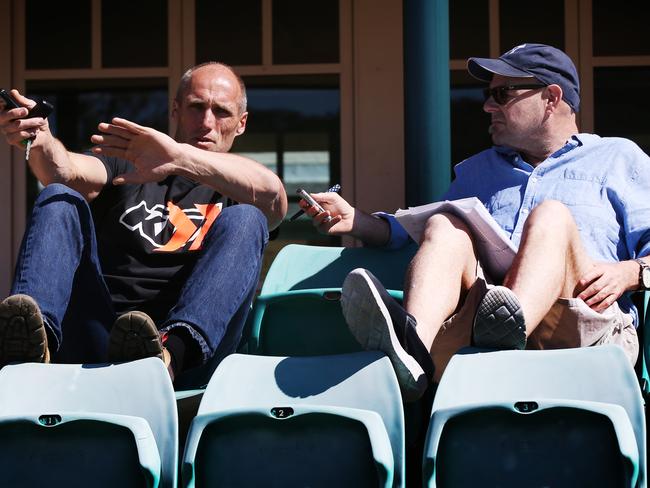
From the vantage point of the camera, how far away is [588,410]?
205cm

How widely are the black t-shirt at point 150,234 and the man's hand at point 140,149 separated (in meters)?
0.30

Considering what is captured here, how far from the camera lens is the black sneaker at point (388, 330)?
2320 mm

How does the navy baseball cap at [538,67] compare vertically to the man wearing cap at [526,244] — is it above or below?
above

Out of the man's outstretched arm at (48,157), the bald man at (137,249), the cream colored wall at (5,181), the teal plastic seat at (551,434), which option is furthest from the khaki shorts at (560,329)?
the cream colored wall at (5,181)

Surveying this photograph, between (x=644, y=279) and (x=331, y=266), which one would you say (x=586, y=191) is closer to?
(x=644, y=279)

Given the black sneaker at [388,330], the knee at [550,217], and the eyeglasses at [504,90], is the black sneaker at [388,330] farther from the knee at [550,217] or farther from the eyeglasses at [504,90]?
the eyeglasses at [504,90]

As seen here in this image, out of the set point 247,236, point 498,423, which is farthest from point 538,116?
point 498,423

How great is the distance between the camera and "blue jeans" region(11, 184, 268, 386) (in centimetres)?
254

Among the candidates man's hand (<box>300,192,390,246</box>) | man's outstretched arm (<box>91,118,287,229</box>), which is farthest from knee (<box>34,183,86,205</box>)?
man's hand (<box>300,192,390,246</box>)

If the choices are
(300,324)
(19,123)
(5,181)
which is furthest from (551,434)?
(5,181)

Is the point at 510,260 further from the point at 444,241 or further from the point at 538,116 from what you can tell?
the point at 538,116

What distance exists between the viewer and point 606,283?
2.75 m

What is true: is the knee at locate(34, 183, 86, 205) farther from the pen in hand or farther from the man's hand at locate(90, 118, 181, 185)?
the pen in hand

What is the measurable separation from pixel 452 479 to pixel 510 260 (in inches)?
34.5
